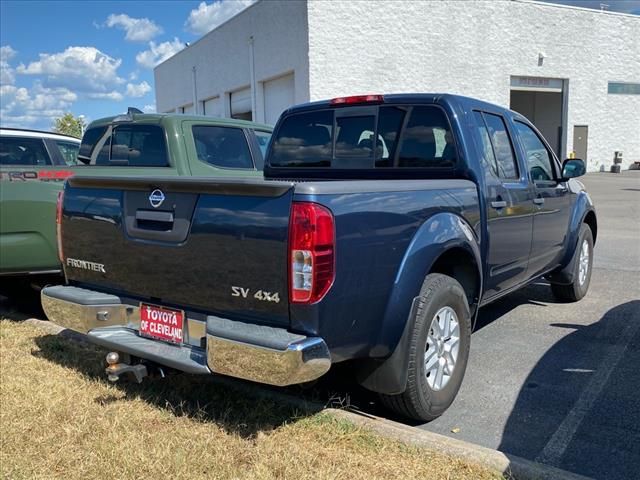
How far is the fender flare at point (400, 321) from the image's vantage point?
10.2 feet

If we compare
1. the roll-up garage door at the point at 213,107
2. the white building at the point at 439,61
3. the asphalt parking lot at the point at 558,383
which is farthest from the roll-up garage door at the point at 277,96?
the asphalt parking lot at the point at 558,383

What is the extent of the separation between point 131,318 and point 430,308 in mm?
1772

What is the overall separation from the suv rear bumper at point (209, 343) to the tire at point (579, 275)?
4.16m

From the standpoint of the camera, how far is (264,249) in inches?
109

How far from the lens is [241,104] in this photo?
94.2 feet

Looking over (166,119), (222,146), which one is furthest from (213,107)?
(166,119)

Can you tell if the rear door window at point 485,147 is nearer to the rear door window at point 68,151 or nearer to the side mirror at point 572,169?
the side mirror at point 572,169

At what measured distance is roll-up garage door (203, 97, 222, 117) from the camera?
102 feet

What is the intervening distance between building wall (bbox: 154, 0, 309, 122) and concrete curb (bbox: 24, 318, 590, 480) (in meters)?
19.8

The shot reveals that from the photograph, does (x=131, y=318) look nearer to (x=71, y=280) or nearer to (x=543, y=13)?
(x=71, y=280)

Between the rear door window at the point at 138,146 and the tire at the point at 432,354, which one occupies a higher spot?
the rear door window at the point at 138,146

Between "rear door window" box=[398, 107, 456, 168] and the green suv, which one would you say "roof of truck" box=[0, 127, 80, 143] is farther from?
"rear door window" box=[398, 107, 456, 168]

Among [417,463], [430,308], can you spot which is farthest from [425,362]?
[417,463]

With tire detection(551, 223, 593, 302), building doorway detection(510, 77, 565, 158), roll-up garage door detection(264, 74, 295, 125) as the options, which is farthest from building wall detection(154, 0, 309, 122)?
tire detection(551, 223, 593, 302)
